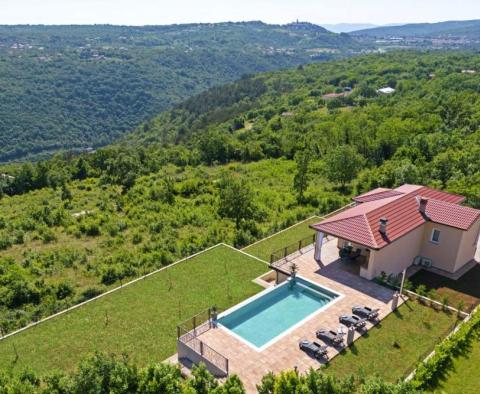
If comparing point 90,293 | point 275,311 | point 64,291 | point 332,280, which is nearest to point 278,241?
point 332,280

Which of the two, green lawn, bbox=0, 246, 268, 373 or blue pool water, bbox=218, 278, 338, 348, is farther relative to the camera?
blue pool water, bbox=218, 278, 338, 348

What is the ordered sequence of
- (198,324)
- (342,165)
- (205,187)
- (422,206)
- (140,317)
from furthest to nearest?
1. (205,187)
2. (342,165)
3. (422,206)
4. (140,317)
5. (198,324)

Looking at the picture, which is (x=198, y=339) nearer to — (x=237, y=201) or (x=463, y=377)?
(x=463, y=377)

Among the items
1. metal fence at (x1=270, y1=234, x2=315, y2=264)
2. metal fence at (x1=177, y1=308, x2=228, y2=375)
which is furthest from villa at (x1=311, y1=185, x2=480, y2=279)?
metal fence at (x1=177, y1=308, x2=228, y2=375)

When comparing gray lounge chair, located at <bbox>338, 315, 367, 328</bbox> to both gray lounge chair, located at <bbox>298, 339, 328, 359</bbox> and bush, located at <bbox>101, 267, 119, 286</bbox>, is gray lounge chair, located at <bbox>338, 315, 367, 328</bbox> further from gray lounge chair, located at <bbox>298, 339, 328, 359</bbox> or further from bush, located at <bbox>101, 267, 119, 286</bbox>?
bush, located at <bbox>101, 267, 119, 286</bbox>

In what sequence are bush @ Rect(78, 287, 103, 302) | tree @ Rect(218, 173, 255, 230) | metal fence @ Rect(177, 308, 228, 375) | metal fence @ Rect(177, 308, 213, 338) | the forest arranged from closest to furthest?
1. metal fence @ Rect(177, 308, 228, 375)
2. metal fence @ Rect(177, 308, 213, 338)
3. bush @ Rect(78, 287, 103, 302)
4. the forest
5. tree @ Rect(218, 173, 255, 230)

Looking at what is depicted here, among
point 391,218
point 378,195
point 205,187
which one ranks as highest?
point 391,218

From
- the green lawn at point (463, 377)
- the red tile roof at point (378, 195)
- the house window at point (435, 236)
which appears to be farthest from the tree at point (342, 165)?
the green lawn at point (463, 377)
